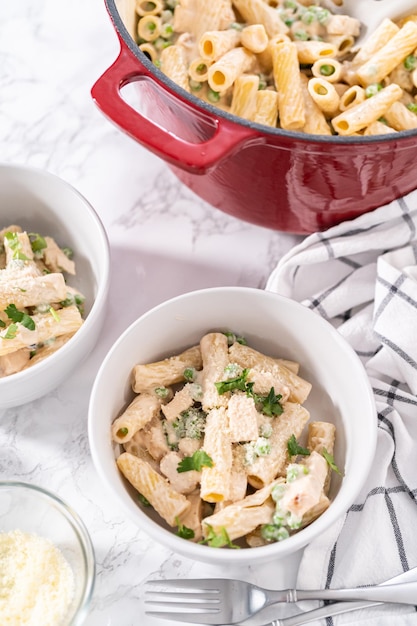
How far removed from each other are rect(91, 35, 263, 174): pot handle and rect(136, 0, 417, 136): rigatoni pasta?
A: 0.19m

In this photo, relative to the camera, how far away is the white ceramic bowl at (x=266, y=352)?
3.71ft

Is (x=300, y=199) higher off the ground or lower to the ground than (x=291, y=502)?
higher

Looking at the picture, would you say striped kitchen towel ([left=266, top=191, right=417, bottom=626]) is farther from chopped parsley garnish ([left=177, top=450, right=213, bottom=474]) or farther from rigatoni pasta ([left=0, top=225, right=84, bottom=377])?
rigatoni pasta ([left=0, top=225, right=84, bottom=377])

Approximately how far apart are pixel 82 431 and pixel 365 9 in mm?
836

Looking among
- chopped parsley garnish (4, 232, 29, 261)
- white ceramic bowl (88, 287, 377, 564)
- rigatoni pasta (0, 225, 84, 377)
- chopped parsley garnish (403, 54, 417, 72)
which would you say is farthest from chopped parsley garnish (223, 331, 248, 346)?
chopped parsley garnish (403, 54, 417, 72)

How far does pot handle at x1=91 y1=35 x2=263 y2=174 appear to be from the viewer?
3.62 ft

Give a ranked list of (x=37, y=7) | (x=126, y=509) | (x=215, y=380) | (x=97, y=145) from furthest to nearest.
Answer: (x=37, y=7)
(x=97, y=145)
(x=215, y=380)
(x=126, y=509)

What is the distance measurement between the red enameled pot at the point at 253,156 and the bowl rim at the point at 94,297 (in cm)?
18

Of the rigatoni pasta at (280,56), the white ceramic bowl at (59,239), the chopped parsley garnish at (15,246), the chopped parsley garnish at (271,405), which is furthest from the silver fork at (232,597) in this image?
the rigatoni pasta at (280,56)

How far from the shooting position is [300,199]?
1.31m

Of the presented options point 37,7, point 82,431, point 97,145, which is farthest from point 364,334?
point 37,7

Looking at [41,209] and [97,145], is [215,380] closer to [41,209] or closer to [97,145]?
[41,209]

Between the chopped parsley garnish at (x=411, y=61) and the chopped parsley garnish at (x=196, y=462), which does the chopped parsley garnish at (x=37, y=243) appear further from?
the chopped parsley garnish at (x=411, y=61)

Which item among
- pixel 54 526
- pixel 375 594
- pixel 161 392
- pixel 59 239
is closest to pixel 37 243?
pixel 59 239
